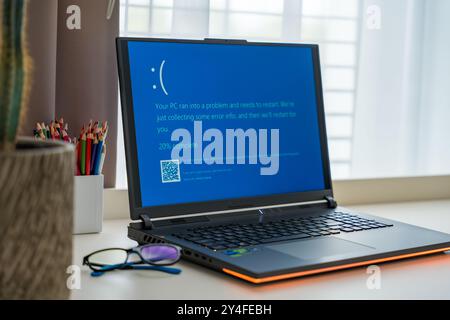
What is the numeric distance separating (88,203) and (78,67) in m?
0.27

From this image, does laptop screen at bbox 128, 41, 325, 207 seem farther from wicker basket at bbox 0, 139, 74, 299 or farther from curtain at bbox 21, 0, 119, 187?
wicker basket at bbox 0, 139, 74, 299

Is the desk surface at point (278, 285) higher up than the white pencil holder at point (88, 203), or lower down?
lower down

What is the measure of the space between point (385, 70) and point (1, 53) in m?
1.37

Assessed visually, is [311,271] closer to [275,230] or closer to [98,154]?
[275,230]

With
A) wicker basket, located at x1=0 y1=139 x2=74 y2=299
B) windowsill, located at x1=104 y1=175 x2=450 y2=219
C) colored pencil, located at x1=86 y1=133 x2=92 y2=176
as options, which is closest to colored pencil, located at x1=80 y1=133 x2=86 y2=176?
colored pencil, located at x1=86 y1=133 x2=92 y2=176

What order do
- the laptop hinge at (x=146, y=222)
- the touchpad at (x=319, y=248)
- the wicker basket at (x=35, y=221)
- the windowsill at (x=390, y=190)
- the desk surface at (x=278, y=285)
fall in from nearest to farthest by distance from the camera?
1. the wicker basket at (x=35, y=221)
2. the desk surface at (x=278, y=285)
3. the touchpad at (x=319, y=248)
4. the laptop hinge at (x=146, y=222)
5. the windowsill at (x=390, y=190)

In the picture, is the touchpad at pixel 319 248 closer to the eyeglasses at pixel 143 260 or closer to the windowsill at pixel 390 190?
the eyeglasses at pixel 143 260

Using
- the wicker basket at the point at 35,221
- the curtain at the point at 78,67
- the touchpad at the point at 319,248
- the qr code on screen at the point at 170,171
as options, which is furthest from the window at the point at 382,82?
the wicker basket at the point at 35,221

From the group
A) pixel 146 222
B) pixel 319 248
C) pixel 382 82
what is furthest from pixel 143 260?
pixel 382 82

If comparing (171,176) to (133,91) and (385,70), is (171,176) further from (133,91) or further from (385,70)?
(385,70)

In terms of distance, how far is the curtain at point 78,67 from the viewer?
128 centimetres

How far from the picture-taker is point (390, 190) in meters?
1.73

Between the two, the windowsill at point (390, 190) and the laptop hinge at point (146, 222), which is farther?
the windowsill at point (390, 190)
